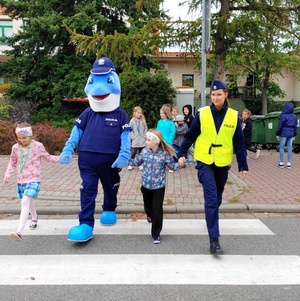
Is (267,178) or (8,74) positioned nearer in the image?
(267,178)

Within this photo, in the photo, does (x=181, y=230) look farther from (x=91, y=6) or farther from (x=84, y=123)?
(x=91, y=6)

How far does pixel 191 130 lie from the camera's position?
4.02 meters

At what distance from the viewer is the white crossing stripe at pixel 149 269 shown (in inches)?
128

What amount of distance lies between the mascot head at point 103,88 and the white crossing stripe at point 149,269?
1871 mm

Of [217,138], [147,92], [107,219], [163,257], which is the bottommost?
[163,257]

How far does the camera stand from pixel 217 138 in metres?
3.87

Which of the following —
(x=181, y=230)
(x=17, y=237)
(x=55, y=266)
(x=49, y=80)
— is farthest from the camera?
(x=49, y=80)

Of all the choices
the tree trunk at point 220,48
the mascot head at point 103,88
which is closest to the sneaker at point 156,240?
the mascot head at point 103,88

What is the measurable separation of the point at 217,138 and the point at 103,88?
1579mm

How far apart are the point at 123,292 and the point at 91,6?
13.7 metres

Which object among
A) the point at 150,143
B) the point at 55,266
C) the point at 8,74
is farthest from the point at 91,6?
the point at 55,266

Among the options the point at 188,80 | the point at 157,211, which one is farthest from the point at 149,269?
the point at 188,80

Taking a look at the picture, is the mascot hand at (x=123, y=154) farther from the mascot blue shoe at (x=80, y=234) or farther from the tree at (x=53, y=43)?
the tree at (x=53, y=43)

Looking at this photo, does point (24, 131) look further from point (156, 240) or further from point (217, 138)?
point (217, 138)
